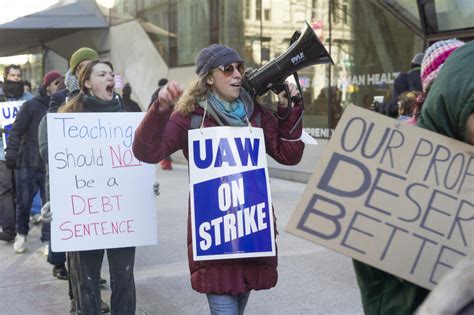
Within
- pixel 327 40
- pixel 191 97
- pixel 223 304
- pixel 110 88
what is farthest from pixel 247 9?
pixel 223 304

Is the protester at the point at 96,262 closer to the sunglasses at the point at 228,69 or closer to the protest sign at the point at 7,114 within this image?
the sunglasses at the point at 228,69

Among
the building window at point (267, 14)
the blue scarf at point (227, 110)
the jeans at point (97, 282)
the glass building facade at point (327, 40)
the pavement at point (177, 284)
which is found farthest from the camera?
the building window at point (267, 14)

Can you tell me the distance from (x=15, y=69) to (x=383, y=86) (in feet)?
17.3

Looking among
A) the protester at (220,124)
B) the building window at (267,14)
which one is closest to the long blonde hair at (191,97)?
the protester at (220,124)

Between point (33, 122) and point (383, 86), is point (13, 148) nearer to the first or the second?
point (33, 122)

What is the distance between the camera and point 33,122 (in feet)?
20.4

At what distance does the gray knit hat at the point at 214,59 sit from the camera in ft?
9.85

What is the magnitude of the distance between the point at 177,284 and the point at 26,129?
90.0 inches

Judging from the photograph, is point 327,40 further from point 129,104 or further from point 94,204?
point 94,204

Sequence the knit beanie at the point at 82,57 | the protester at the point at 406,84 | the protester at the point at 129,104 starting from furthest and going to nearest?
the protester at the point at 129,104 → the protester at the point at 406,84 → the knit beanie at the point at 82,57

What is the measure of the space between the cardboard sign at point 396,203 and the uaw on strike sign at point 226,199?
4.00 feet

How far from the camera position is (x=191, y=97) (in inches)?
117

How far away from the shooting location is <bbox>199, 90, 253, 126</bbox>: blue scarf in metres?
2.96

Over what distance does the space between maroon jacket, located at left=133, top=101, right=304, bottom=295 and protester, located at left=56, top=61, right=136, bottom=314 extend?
1062 mm
